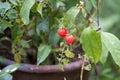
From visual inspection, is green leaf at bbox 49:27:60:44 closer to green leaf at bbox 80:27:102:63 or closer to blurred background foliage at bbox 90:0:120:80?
green leaf at bbox 80:27:102:63

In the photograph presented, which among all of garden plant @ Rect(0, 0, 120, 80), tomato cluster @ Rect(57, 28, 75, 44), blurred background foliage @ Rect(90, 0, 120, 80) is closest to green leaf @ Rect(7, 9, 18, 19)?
garden plant @ Rect(0, 0, 120, 80)

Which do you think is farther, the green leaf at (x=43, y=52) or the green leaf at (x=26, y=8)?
the green leaf at (x=43, y=52)

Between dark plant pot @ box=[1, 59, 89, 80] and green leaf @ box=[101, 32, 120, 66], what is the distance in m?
0.21

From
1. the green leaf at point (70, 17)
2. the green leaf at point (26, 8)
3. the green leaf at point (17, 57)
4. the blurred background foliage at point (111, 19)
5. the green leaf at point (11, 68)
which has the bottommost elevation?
the blurred background foliage at point (111, 19)

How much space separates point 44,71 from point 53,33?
0.11 metres

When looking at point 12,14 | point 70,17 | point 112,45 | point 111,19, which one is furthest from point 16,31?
point 111,19

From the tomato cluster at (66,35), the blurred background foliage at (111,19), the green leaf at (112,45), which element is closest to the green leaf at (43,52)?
the tomato cluster at (66,35)

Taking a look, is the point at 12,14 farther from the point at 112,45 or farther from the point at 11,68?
the point at 112,45

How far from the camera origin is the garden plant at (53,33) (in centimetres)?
74

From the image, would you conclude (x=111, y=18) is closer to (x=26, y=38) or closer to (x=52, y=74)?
(x=26, y=38)

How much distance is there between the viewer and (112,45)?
0.74 m

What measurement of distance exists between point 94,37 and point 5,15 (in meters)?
0.25

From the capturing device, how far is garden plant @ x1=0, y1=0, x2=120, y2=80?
2.44 feet

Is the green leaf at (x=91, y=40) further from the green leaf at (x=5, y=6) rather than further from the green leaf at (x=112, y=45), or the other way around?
the green leaf at (x=5, y=6)
